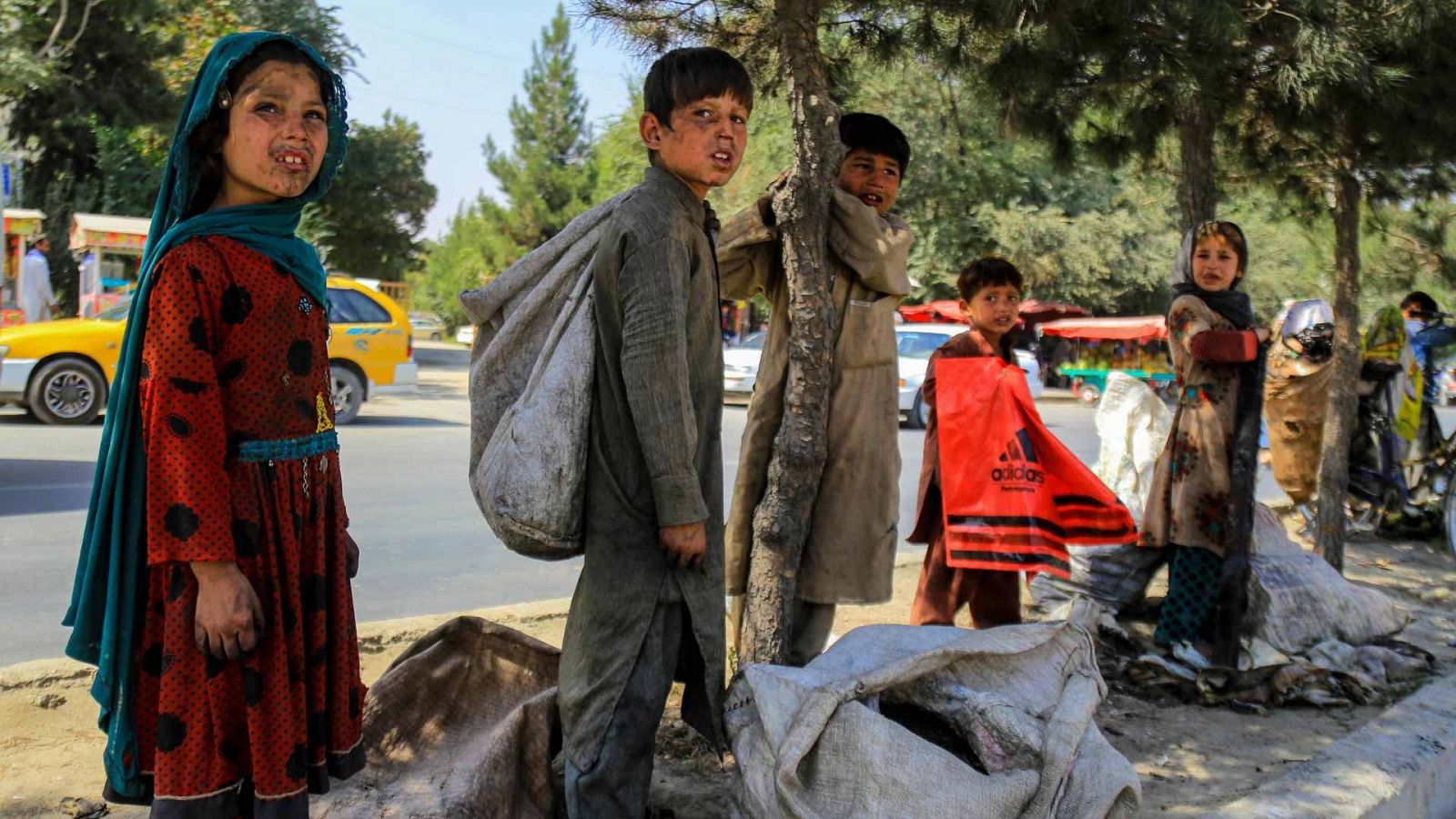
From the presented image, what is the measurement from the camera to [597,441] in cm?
233

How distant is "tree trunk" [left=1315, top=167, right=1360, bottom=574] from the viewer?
5486 mm

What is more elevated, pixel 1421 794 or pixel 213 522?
pixel 213 522

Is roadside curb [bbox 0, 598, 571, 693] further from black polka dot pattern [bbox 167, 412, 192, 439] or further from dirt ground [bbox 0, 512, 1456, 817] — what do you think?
black polka dot pattern [bbox 167, 412, 192, 439]

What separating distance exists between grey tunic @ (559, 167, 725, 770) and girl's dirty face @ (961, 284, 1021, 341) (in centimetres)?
140

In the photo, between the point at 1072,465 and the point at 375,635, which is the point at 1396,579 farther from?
the point at 375,635

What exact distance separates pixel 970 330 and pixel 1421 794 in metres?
1.89

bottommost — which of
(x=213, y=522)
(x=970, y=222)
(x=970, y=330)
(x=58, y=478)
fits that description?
(x=58, y=478)

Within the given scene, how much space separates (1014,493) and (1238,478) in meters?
1.14

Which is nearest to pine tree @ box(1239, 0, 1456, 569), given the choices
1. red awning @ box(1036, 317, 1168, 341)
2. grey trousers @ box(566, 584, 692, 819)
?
grey trousers @ box(566, 584, 692, 819)

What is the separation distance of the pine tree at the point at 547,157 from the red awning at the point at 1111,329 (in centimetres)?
2052

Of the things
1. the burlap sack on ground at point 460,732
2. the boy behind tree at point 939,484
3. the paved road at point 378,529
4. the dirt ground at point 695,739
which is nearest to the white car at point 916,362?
the paved road at point 378,529

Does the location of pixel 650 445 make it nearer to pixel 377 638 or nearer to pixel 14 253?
pixel 377 638

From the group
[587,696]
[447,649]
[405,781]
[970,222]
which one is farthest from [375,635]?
[970,222]

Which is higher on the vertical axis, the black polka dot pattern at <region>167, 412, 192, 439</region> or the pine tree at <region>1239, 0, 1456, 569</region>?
Result: the pine tree at <region>1239, 0, 1456, 569</region>
